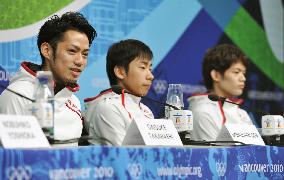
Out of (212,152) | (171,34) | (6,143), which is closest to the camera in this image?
(6,143)

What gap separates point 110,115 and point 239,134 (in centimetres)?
58

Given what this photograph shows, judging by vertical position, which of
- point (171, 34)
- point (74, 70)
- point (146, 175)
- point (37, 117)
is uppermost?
point (171, 34)

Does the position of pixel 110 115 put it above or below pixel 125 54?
below

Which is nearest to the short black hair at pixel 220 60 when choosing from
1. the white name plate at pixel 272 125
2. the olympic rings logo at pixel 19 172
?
the white name plate at pixel 272 125

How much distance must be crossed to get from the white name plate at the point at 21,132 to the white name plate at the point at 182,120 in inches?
42.7

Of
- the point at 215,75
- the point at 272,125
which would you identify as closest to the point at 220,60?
the point at 215,75

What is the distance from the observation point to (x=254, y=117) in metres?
5.32

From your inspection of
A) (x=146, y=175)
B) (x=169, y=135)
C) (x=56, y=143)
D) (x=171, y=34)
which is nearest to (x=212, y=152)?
(x=169, y=135)

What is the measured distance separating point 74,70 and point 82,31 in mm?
175

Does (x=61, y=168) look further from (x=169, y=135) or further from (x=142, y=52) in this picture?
(x=142, y=52)

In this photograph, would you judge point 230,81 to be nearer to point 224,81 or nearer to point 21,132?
point 224,81

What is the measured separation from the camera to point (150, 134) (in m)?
2.53

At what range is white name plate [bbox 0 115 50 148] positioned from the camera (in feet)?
6.55

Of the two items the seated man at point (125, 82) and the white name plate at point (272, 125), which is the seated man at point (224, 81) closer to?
the white name plate at point (272, 125)
